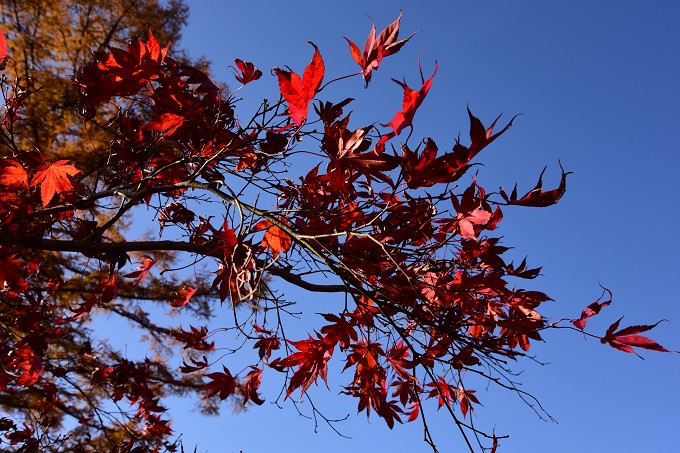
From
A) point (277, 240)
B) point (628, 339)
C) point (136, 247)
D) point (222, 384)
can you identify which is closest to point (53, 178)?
point (136, 247)

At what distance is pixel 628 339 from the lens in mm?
1523

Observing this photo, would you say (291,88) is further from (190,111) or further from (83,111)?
(83,111)

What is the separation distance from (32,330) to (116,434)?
3.96 m

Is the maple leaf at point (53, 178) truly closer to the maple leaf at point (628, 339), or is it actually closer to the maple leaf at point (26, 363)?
the maple leaf at point (26, 363)

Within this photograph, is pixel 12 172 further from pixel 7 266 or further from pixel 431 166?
pixel 431 166

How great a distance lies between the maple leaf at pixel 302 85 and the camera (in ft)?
4.06

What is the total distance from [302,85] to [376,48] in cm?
24

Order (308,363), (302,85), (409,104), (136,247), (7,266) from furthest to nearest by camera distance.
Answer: (7,266) → (136,247) → (308,363) → (302,85) → (409,104)

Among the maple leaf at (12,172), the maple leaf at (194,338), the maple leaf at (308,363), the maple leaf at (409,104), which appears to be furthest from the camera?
the maple leaf at (194,338)

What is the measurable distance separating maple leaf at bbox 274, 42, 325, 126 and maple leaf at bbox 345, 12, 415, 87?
0.16 m

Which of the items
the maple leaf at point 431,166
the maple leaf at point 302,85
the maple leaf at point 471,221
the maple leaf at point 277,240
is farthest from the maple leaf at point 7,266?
the maple leaf at point 471,221

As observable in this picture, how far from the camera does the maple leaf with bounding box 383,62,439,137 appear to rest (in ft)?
3.67

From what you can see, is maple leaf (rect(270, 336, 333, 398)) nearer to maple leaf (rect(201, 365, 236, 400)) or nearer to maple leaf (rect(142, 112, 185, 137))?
maple leaf (rect(201, 365, 236, 400))

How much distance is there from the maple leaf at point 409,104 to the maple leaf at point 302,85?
222 mm
